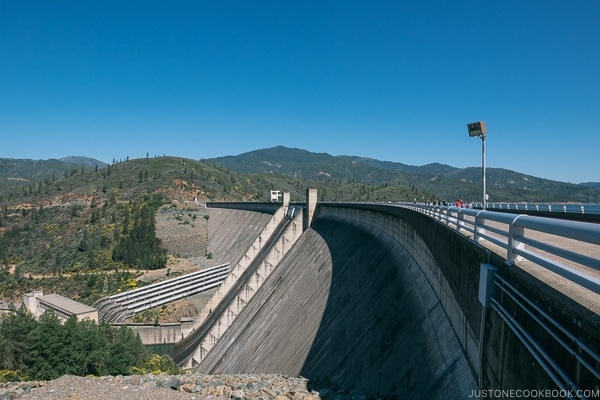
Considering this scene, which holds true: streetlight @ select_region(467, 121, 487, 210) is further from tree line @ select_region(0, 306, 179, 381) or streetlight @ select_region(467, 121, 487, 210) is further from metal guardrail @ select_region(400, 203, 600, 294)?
tree line @ select_region(0, 306, 179, 381)

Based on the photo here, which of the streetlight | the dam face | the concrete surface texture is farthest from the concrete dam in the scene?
the concrete surface texture

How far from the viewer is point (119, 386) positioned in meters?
14.8

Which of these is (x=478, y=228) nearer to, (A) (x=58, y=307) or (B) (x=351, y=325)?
(B) (x=351, y=325)

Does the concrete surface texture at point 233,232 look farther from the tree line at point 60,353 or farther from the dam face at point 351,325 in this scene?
the tree line at point 60,353

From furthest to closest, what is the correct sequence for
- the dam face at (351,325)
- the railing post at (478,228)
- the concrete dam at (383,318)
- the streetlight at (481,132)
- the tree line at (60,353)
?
the tree line at (60,353)
the streetlight at (481,132)
the dam face at (351,325)
the railing post at (478,228)
the concrete dam at (383,318)

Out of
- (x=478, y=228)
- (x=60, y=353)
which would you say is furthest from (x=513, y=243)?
(x=60, y=353)

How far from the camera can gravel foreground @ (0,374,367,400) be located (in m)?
12.8

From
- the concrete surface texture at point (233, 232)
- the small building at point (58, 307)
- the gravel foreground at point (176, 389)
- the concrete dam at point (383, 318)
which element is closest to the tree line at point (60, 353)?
the concrete dam at point (383, 318)

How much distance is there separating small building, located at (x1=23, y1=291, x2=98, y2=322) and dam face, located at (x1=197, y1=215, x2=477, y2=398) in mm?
14494

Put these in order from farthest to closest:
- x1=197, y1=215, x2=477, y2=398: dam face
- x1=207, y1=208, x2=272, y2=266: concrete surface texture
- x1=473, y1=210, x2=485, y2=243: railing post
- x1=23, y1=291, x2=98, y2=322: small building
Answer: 1. x1=207, y1=208, x2=272, y2=266: concrete surface texture
2. x1=23, y1=291, x2=98, y2=322: small building
3. x1=197, y1=215, x2=477, y2=398: dam face
4. x1=473, y1=210, x2=485, y2=243: railing post

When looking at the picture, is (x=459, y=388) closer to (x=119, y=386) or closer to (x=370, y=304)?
(x=370, y=304)

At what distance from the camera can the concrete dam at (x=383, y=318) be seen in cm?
591

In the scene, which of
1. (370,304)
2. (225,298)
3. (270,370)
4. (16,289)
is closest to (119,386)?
(270,370)

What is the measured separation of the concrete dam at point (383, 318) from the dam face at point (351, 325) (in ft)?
0.16
